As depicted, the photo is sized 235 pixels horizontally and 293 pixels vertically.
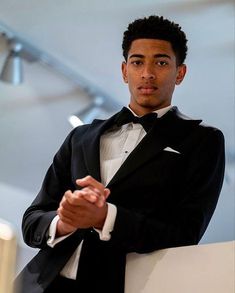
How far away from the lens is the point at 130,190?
1192mm

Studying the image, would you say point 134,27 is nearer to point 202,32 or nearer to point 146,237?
point 146,237

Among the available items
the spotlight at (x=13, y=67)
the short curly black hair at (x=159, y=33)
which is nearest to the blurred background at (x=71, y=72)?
the spotlight at (x=13, y=67)

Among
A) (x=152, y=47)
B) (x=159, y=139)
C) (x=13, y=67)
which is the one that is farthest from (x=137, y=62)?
(x=13, y=67)

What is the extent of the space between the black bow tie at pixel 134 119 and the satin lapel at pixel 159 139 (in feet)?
0.06

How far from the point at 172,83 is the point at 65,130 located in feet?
7.81

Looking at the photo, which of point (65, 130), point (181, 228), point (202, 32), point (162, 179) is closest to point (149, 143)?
point (162, 179)

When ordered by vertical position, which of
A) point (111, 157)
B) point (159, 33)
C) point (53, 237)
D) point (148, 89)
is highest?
point (159, 33)

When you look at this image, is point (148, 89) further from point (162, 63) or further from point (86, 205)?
point (86, 205)

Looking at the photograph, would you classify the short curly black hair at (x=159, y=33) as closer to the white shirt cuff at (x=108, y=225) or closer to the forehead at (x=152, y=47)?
the forehead at (x=152, y=47)

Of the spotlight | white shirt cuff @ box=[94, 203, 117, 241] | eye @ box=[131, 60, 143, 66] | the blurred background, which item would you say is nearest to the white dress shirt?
white shirt cuff @ box=[94, 203, 117, 241]

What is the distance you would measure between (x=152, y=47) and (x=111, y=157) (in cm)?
28

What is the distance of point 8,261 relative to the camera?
703mm

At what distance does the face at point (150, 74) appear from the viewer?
52.5 inches

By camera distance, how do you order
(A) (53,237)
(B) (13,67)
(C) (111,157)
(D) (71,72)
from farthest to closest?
(D) (71,72), (B) (13,67), (C) (111,157), (A) (53,237)
